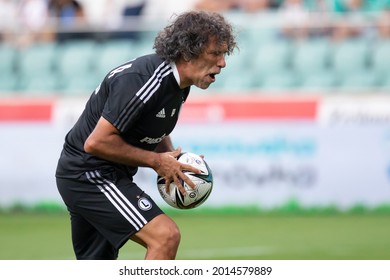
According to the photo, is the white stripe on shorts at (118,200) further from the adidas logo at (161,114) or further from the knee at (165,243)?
the adidas logo at (161,114)

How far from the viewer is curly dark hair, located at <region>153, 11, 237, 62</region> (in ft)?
23.9

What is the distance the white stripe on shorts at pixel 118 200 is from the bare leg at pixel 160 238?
8 centimetres

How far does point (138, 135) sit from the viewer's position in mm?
7367

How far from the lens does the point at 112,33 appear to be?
1666 cm

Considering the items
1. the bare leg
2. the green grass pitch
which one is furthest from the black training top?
the green grass pitch

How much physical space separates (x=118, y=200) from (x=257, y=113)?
8532 mm

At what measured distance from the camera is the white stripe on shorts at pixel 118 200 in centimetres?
708

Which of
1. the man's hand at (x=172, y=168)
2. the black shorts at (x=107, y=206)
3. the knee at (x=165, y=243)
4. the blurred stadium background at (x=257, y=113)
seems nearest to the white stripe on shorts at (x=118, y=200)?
the black shorts at (x=107, y=206)

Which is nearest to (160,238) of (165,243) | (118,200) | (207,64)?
(165,243)

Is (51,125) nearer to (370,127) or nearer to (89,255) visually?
(370,127)

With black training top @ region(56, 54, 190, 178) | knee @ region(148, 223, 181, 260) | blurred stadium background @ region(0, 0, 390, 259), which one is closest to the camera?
knee @ region(148, 223, 181, 260)

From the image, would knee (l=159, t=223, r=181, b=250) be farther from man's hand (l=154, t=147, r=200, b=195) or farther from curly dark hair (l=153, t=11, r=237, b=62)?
curly dark hair (l=153, t=11, r=237, b=62)

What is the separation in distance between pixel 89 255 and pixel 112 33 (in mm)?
9341
